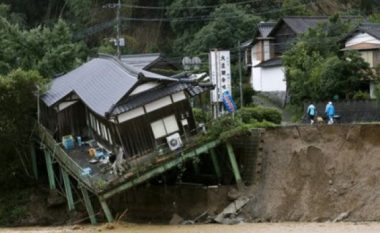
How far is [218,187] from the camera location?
2953 cm

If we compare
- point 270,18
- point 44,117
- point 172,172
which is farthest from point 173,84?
point 270,18

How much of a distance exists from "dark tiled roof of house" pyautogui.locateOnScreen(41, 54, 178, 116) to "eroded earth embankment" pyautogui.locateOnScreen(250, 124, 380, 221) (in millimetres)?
6367

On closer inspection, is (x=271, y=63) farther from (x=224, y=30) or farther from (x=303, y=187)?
(x=303, y=187)

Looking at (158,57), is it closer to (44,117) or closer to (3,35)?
(3,35)

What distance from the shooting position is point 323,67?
41938mm

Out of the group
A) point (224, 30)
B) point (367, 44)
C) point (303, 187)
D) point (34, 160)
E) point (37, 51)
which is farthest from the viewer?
point (224, 30)

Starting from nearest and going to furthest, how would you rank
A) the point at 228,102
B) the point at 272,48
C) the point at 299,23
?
1. the point at 228,102
2. the point at 299,23
3. the point at 272,48

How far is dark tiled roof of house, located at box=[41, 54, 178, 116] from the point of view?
100 feet

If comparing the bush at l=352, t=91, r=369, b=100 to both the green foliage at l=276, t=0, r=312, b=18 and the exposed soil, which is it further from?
the green foliage at l=276, t=0, r=312, b=18

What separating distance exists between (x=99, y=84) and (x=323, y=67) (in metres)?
15.5

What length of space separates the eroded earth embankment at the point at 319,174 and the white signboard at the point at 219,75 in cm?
398

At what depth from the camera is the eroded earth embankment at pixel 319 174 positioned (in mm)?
26828

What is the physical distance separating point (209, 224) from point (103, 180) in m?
4.96

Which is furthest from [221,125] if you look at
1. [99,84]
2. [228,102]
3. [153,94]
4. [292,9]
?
[292,9]
